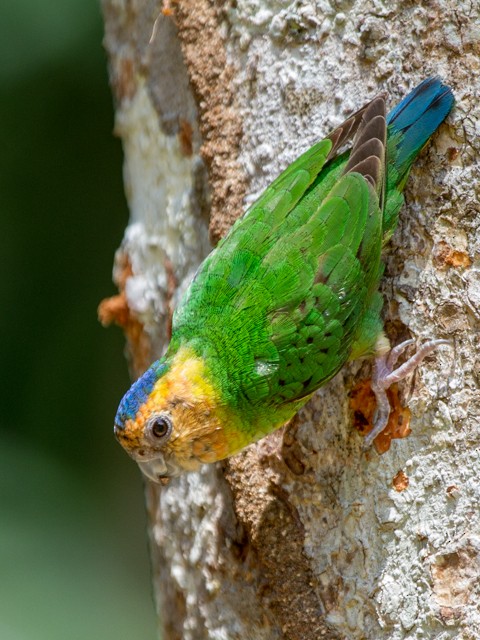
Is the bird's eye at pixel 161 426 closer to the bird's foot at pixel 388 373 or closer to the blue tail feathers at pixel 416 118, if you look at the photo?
the bird's foot at pixel 388 373

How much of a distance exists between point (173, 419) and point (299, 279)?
2.07ft

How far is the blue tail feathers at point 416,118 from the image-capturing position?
2.54 meters

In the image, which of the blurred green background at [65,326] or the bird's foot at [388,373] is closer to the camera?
the bird's foot at [388,373]

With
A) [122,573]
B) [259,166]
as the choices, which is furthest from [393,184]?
[122,573]

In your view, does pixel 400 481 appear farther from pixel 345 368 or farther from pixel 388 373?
pixel 345 368

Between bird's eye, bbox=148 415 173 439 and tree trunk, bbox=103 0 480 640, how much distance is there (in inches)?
14.3

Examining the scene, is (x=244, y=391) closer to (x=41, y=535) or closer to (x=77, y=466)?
(x=41, y=535)

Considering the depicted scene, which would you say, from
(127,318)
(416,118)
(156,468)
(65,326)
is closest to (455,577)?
(156,468)

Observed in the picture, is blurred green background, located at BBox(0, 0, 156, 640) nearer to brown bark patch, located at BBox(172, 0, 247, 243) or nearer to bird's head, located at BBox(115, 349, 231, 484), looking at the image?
bird's head, located at BBox(115, 349, 231, 484)

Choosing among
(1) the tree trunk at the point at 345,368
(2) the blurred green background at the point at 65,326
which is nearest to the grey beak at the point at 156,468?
(1) the tree trunk at the point at 345,368

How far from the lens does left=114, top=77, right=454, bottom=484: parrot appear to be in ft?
8.89

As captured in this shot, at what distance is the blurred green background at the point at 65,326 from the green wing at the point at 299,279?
2661 millimetres

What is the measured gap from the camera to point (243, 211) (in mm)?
3066

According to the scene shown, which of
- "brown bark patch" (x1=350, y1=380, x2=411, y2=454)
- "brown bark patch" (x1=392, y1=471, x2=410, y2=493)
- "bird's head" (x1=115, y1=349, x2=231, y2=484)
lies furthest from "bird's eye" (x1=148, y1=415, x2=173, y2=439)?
"brown bark patch" (x1=392, y1=471, x2=410, y2=493)
